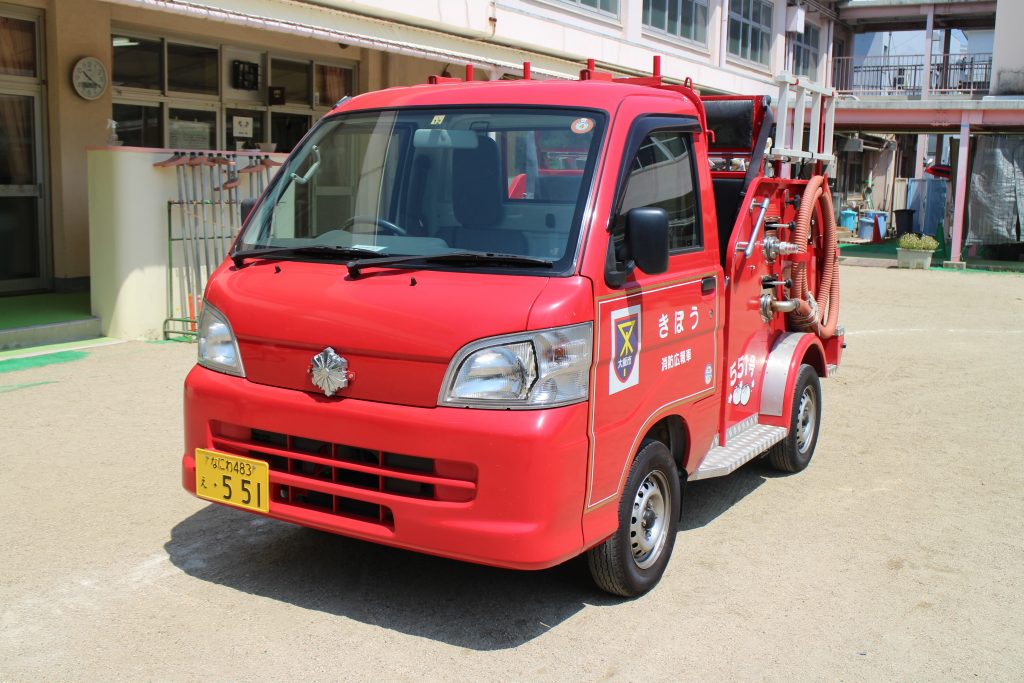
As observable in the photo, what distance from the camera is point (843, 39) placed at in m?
34.9

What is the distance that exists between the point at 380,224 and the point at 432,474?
4.20 feet

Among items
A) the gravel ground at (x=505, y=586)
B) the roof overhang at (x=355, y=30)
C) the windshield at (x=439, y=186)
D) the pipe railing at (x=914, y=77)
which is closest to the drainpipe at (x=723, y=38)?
the pipe railing at (x=914, y=77)

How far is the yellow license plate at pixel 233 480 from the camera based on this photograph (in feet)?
13.7

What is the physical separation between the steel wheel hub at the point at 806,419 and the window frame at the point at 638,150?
2140 mm

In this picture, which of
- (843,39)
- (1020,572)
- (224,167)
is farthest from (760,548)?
(843,39)

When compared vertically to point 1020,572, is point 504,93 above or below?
above

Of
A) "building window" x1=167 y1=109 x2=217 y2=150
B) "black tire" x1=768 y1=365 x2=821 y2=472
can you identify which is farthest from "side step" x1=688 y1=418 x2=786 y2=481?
"building window" x1=167 y1=109 x2=217 y2=150

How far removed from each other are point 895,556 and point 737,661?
5.24ft

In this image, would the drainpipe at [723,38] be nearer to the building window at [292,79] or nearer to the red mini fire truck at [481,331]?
the building window at [292,79]

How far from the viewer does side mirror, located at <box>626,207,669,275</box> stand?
162 inches

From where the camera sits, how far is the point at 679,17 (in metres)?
22.9

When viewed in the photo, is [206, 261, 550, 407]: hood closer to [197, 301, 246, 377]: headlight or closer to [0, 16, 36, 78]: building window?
[197, 301, 246, 377]: headlight

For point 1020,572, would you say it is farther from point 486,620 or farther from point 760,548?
point 486,620

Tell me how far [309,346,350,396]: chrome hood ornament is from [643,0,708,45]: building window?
61.5 feet
